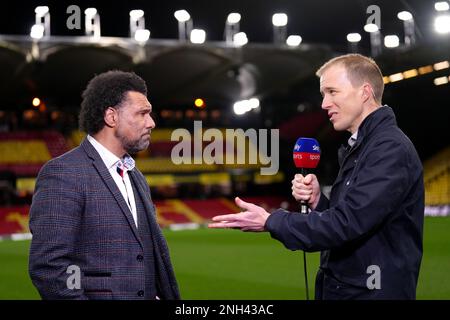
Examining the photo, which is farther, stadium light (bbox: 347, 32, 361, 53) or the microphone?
stadium light (bbox: 347, 32, 361, 53)

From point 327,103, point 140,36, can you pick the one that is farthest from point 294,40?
point 327,103

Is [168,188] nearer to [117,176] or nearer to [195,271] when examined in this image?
[195,271]

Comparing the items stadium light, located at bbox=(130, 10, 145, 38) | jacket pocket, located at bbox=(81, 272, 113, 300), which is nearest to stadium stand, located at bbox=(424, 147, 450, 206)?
stadium light, located at bbox=(130, 10, 145, 38)

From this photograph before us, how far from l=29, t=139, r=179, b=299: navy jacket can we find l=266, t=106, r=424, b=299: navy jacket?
3.21 ft

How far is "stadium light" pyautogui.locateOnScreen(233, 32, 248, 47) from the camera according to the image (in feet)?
118

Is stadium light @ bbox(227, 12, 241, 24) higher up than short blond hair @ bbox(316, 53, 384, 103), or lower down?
higher up

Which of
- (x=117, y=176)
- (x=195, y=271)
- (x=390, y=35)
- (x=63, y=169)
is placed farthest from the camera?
(x=390, y=35)

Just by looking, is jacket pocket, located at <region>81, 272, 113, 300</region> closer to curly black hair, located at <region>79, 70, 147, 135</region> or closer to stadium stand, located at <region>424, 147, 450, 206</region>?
curly black hair, located at <region>79, 70, 147, 135</region>

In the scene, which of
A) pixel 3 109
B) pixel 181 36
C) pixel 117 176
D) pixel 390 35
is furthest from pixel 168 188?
pixel 117 176

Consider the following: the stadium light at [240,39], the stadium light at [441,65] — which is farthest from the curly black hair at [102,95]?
the stadium light at [240,39]

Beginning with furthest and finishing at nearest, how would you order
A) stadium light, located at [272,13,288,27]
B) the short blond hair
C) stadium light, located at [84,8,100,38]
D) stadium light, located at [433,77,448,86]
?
stadium light, located at [433,77,448,86], stadium light, located at [84,8,100,38], stadium light, located at [272,13,288,27], the short blond hair

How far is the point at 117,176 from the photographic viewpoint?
441 cm

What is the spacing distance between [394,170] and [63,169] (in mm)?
2002

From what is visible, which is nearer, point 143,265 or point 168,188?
point 143,265
